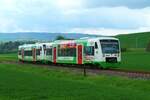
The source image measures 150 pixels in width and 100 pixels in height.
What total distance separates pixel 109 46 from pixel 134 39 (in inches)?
3778

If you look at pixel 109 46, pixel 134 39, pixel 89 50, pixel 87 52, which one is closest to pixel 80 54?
pixel 87 52

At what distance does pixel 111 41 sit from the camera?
4400cm

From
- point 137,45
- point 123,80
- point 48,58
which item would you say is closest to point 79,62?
point 48,58

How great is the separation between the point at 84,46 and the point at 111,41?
272 cm

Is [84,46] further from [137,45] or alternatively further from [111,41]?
[137,45]

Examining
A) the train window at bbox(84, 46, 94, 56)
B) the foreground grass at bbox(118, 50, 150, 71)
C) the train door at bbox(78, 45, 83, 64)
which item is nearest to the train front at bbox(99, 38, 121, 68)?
the train window at bbox(84, 46, 94, 56)

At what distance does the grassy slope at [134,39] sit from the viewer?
127312 millimetres

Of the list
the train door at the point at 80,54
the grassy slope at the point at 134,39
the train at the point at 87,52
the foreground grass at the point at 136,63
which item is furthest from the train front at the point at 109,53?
the grassy slope at the point at 134,39

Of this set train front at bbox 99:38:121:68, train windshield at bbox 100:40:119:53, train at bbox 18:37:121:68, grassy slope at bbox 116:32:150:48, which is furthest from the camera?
grassy slope at bbox 116:32:150:48

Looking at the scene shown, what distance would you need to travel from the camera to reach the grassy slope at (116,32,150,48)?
127m

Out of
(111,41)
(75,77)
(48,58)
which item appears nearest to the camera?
(75,77)

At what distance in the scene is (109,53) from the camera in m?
42.9

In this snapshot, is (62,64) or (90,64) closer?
(90,64)

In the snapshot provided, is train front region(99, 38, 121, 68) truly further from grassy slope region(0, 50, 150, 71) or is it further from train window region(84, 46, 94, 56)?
grassy slope region(0, 50, 150, 71)
